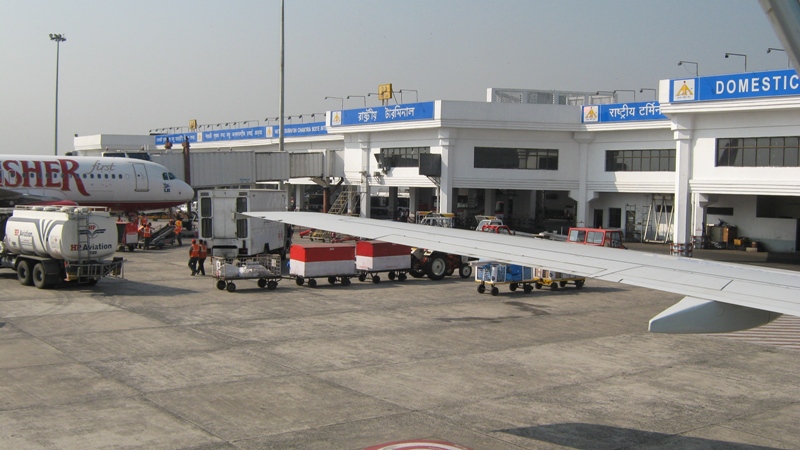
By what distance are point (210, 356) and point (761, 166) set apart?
34.1m

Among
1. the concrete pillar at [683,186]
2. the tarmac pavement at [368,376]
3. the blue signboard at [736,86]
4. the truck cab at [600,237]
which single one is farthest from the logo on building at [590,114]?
the tarmac pavement at [368,376]

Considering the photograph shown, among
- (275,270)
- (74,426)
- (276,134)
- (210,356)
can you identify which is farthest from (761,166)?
(276,134)

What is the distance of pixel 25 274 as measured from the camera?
2750 cm

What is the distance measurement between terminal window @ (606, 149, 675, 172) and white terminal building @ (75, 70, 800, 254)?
0.26 ft

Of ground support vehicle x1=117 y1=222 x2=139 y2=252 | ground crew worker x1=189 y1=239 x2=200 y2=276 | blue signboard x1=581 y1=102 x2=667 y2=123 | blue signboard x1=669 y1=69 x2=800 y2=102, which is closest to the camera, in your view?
ground crew worker x1=189 y1=239 x2=200 y2=276

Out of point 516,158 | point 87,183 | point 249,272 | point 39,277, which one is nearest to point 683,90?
point 516,158

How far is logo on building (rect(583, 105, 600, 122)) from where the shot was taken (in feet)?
176

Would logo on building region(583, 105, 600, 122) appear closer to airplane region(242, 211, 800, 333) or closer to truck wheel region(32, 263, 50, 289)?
truck wheel region(32, 263, 50, 289)

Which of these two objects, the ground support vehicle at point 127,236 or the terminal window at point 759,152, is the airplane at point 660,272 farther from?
the terminal window at point 759,152

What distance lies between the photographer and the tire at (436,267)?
103 feet

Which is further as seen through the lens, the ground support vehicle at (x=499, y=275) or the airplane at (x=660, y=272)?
the ground support vehicle at (x=499, y=275)

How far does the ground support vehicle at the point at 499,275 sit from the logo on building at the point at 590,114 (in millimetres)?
28890

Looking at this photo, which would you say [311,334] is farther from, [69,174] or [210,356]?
[69,174]

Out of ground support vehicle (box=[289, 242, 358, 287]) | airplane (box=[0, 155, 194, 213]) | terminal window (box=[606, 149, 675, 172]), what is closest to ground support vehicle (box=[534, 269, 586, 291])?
ground support vehicle (box=[289, 242, 358, 287])
